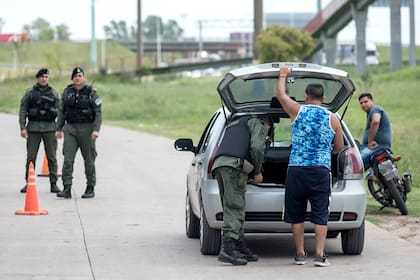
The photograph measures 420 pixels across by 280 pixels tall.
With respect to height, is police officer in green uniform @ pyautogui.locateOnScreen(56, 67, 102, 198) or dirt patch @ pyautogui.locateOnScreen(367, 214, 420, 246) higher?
police officer in green uniform @ pyautogui.locateOnScreen(56, 67, 102, 198)

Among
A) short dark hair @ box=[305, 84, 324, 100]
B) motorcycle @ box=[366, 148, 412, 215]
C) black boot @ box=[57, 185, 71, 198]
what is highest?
short dark hair @ box=[305, 84, 324, 100]

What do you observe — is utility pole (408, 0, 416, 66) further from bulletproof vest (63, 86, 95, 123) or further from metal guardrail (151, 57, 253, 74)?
bulletproof vest (63, 86, 95, 123)

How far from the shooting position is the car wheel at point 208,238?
38.2 feet

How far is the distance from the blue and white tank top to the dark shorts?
0.08 metres

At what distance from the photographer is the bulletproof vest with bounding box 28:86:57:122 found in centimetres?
1775

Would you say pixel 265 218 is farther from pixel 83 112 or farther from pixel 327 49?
pixel 327 49

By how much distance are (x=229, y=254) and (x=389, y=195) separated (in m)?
4.70

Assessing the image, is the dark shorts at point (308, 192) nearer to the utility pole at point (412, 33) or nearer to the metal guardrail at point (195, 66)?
the utility pole at point (412, 33)

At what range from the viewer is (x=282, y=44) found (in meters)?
63.2

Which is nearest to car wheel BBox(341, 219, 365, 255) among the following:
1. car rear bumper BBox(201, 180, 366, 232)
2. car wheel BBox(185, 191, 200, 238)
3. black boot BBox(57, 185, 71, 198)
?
car rear bumper BBox(201, 180, 366, 232)

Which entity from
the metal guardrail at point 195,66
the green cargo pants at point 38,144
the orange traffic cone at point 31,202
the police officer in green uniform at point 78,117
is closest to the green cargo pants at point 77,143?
the police officer in green uniform at point 78,117

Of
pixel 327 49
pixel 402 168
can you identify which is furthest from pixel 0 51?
pixel 402 168

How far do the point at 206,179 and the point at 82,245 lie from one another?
1.85 metres

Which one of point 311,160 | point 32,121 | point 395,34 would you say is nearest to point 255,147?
point 311,160
